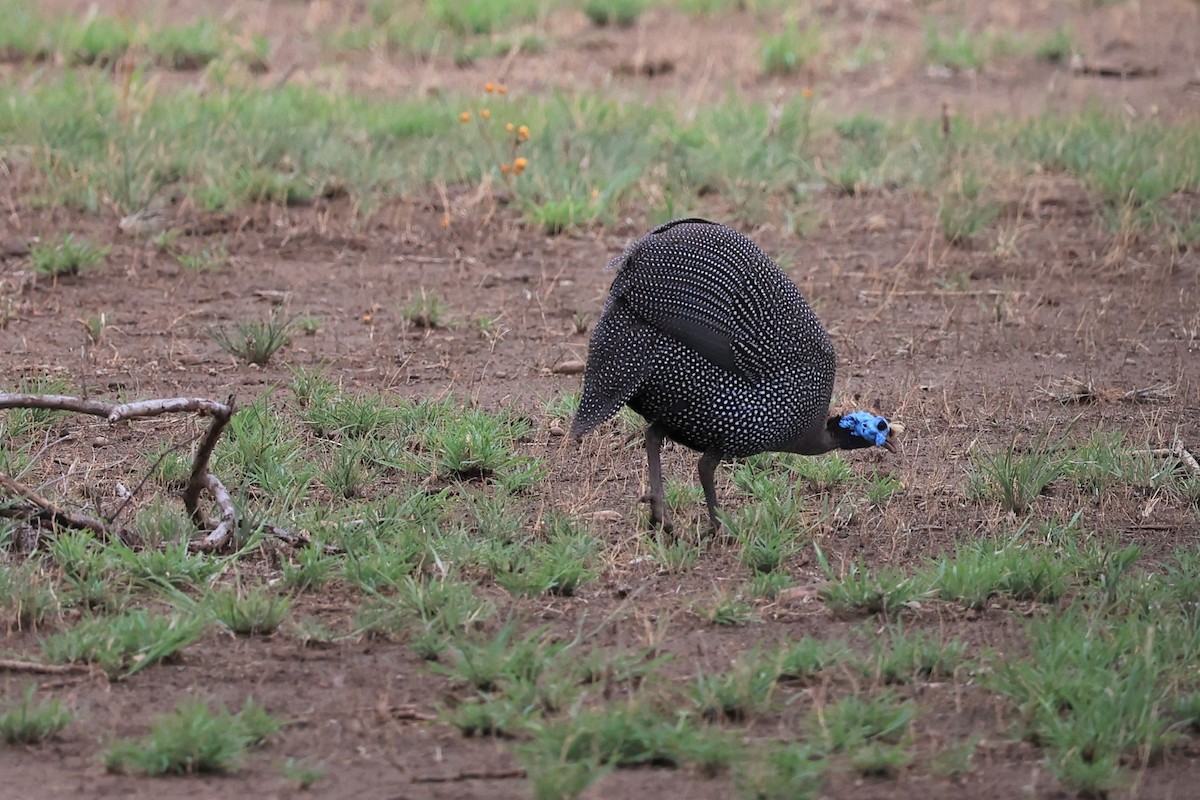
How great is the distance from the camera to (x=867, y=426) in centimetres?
486

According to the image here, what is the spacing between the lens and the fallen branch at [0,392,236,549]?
14.1ft

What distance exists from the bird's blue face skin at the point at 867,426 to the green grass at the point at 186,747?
6.92 ft

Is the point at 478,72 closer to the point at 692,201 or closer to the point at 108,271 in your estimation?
the point at 692,201

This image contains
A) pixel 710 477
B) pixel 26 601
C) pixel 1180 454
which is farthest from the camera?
pixel 1180 454

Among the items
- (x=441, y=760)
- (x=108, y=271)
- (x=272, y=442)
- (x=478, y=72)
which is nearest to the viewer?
(x=441, y=760)

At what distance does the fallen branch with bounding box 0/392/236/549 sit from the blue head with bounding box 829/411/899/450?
5.86ft

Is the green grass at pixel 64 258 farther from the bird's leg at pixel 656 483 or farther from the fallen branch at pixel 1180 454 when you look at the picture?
the fallen branch at pixel 1180 454

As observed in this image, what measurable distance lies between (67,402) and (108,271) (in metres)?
2.78

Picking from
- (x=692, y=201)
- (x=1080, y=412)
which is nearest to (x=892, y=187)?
(x=692, y=201)

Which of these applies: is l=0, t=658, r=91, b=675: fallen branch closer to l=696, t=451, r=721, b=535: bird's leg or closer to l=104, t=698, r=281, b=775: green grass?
l=104, t=698, r=281, b=775: green grass

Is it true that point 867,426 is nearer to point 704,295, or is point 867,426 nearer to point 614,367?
point 704,295

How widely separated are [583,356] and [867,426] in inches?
67.0

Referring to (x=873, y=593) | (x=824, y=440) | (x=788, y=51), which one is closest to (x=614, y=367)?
(x=824, y=440)

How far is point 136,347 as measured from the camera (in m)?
6.24
